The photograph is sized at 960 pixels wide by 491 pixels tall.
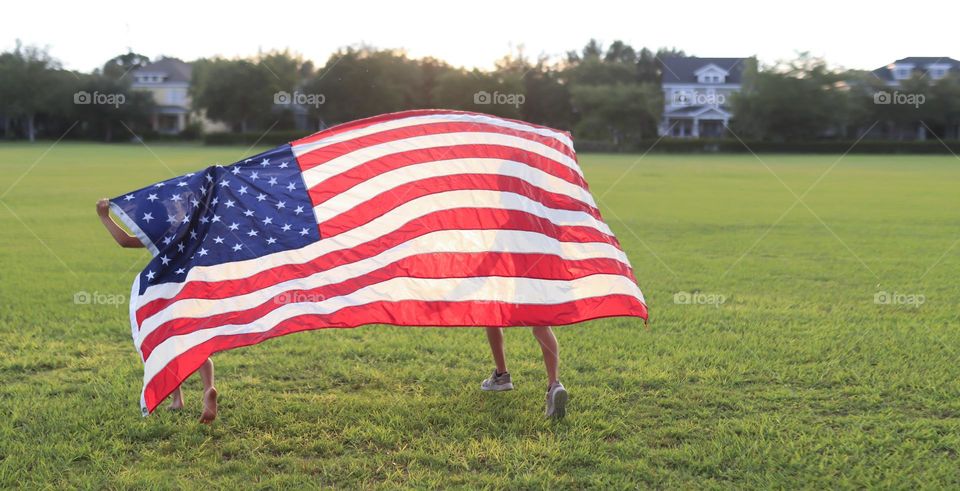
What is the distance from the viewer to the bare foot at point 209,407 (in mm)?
4402

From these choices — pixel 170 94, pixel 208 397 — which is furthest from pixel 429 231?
pixel 170 94

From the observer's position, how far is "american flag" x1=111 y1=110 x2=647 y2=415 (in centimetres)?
445

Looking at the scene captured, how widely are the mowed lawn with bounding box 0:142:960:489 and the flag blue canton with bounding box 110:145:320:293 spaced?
→ 87 cm

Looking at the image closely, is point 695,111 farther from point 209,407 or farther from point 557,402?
point 209,407

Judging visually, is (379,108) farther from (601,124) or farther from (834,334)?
(834,334)

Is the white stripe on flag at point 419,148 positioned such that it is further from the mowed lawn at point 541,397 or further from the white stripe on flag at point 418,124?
the mowed lawn at point 541,397

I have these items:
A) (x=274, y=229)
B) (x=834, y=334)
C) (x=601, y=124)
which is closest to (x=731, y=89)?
(x=601, y=124)

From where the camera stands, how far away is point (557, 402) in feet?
14.9

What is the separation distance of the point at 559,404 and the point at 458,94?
1477 inches

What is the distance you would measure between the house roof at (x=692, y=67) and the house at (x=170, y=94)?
78.6 ft

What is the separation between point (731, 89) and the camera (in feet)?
144

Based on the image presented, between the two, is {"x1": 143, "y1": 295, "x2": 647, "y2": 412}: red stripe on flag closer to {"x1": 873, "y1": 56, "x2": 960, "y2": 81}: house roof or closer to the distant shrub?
{"x1": 873, "y1": 56, "x2": 960, "y2": 81}: house roof

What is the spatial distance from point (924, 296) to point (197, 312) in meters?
6.92

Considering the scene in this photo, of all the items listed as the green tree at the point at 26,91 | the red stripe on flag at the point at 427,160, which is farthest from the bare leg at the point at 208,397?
the green tree at the point at 26,91
